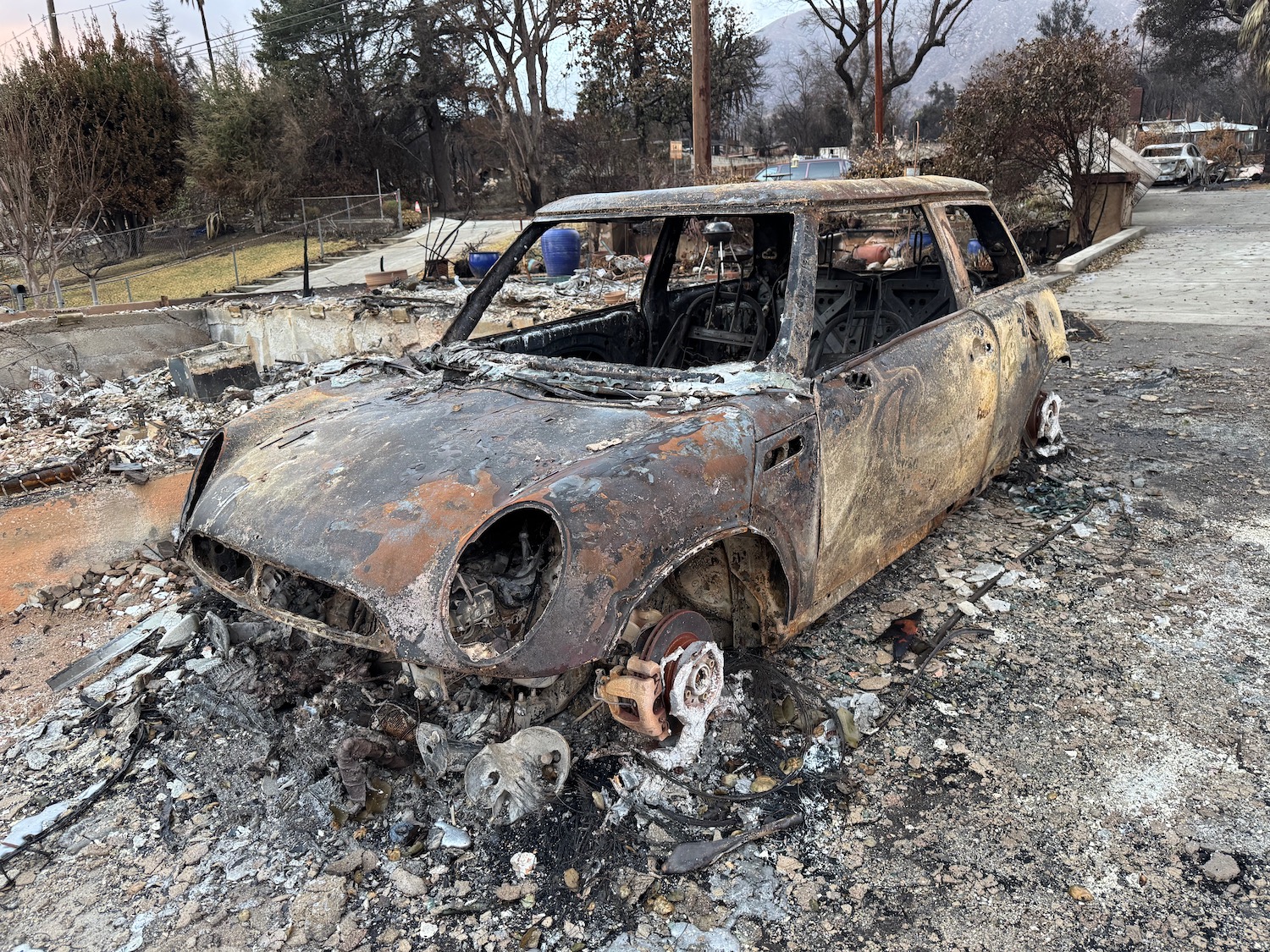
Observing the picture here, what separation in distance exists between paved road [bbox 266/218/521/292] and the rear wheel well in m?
12.3

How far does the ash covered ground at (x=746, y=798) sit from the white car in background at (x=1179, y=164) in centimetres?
2920

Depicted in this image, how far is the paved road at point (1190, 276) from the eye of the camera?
9.38m

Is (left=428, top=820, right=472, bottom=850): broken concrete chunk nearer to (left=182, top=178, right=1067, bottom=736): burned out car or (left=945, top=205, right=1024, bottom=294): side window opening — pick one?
(left=182, top=178, right=1067, bottom=736): burned out car

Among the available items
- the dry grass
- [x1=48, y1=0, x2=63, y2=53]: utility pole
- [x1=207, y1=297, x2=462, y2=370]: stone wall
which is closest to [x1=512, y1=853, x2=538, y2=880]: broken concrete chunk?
[x1=207, y1=297, x2=462, y2=370]: stone wall

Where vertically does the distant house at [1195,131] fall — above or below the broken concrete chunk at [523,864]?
above

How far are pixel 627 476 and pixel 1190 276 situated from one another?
40.8 ft

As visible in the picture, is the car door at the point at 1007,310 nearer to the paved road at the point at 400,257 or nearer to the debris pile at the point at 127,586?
the debris pile at the point at 127,586

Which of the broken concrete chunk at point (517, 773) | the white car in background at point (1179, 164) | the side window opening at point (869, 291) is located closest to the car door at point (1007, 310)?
the side window opening at point (869, 291)

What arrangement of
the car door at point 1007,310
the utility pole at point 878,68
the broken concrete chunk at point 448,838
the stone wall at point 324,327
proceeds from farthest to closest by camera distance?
the utility pole at point 878,68, the stone wall at point 324,327, the car door at point 1007,310, the broken concrete chunk at point 448,838

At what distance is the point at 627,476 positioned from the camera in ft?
7.67

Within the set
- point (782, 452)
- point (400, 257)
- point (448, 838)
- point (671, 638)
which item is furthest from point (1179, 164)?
Result: point (448, 838)

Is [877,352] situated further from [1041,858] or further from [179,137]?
[179,137]

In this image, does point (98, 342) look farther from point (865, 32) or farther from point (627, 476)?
point (865, 32)

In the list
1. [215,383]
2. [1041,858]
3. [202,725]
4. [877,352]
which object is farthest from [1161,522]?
[215,383]
